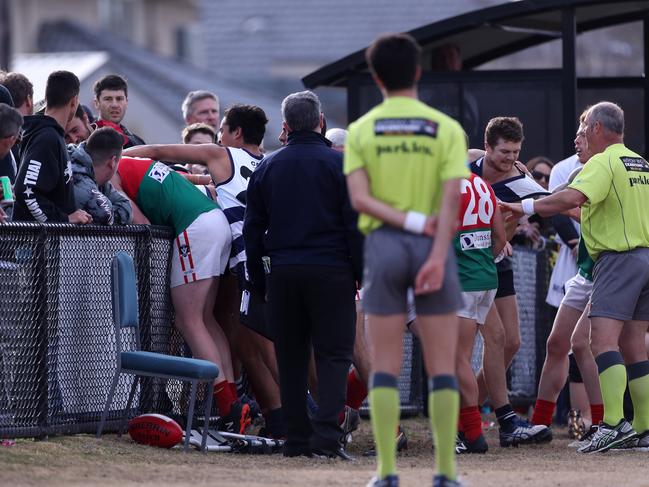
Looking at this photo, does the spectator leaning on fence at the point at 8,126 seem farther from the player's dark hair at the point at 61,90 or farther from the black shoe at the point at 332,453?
the black shoe at the point at 332,453

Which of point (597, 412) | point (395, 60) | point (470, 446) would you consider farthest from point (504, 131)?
point (395, 60)

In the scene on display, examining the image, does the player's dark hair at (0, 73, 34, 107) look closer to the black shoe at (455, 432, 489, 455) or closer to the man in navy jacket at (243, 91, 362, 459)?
the man in navy jacket at (243, 91, 362, 459)

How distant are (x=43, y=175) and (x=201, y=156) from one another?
120cm

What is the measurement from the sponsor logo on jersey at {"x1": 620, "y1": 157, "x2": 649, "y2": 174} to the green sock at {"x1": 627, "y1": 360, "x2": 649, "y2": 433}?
1.32 m

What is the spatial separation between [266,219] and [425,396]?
4.14m

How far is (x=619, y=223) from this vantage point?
33.3ft

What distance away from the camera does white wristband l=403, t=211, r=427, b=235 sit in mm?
7078

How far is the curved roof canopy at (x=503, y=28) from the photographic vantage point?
13523 millimetres

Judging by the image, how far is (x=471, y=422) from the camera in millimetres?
→ 10023

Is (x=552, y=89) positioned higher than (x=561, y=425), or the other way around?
(x=552, y=89)

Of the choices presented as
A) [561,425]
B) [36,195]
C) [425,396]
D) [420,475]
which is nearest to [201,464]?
[420,475]

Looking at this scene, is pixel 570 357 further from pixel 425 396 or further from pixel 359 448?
pixel 359 448

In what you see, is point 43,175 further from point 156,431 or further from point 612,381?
point 612,381

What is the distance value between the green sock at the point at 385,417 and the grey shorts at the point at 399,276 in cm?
33
